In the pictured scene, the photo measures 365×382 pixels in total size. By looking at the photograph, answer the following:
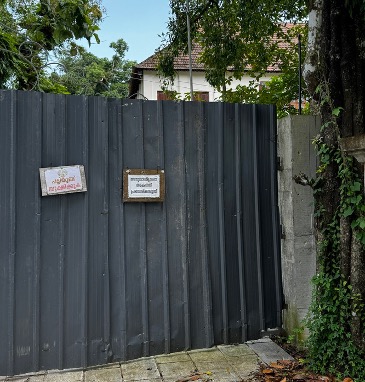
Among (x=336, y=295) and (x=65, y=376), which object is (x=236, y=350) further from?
(x=65, y=376)

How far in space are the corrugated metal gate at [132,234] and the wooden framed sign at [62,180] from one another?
0.18 ft

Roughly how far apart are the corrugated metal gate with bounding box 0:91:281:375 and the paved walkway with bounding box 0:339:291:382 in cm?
8

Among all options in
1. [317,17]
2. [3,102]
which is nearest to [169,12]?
[317,17]

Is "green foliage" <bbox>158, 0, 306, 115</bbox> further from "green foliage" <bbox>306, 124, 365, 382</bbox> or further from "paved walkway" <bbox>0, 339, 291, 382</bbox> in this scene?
"paved walkway" <bbox>0, 339, 291, 382</bbox>

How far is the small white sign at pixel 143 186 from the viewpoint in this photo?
309 centimetres

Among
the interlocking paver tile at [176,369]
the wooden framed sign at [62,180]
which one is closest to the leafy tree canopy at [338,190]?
the interlocking paver tile at [176,369]

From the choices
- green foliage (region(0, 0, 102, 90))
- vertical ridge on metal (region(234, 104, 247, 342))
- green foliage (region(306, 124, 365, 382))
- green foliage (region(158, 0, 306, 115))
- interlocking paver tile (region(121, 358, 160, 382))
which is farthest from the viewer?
green foliage (region(158, 0, 306, 115))

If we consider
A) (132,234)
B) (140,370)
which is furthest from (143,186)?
(140,370)

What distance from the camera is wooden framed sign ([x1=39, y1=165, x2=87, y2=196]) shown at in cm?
287

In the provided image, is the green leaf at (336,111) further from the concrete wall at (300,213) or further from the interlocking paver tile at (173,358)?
the interlocking paver tile at (173,358)

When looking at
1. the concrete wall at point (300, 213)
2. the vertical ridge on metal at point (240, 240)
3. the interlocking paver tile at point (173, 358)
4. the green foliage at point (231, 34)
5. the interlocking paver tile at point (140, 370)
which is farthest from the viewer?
the green foliage at point (231, 34)

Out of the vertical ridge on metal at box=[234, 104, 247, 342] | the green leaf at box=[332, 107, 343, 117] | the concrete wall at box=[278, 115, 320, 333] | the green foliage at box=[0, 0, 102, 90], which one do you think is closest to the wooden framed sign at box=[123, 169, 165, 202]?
the vertical ridge on metal at box=[234, 104, 247, 342]

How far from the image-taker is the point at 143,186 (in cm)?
312

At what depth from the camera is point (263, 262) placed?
341cm
